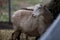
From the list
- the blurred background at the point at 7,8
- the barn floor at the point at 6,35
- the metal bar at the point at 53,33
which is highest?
the metal bar at the point at 53,33

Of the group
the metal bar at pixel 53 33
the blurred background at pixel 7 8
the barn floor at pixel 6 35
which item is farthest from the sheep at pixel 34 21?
the metal bar at pixel 53 33

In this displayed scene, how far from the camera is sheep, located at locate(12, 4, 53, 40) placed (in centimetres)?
375

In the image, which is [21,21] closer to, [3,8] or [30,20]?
[30,20]

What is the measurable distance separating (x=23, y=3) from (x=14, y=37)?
3.13 ft

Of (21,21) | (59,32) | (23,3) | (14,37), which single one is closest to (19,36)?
(14,37)

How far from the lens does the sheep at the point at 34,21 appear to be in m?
3.75

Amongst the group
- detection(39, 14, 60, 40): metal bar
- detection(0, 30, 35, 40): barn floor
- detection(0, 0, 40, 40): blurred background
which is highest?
detection(39, 14, 60, 40): metal bar

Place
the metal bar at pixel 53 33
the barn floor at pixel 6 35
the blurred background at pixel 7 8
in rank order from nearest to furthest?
the metal bar at pixel 53 33 < the barn floor at pixel 6 35 < the blurred background at pixel 7 8

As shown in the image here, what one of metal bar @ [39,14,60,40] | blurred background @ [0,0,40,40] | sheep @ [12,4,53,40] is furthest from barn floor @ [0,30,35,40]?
metal bar @ [39,14,60,40]

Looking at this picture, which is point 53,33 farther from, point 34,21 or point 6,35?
point 6,35

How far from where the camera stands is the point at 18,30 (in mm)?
4227

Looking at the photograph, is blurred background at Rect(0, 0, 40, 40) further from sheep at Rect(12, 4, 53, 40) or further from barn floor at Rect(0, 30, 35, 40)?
sheep at Rect(12, 4, 53, 40)

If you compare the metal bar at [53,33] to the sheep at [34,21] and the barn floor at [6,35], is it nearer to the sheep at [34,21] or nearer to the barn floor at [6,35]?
the sheep at [34,21]

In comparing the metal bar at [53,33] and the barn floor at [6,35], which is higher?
the metal bar at [53,33]
